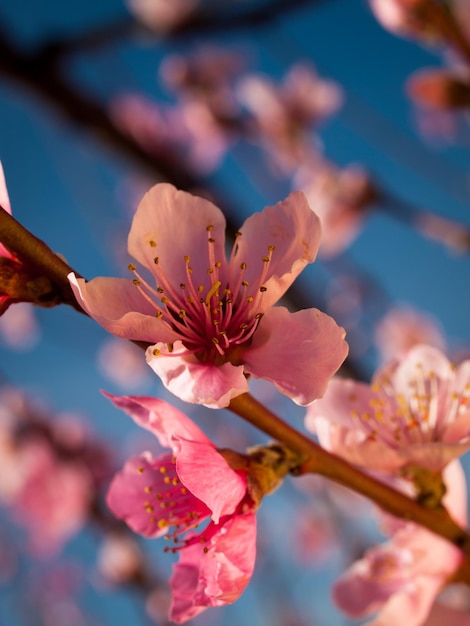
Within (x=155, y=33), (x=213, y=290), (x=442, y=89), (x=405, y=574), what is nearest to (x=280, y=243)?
(x=213, y=290)

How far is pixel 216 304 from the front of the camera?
1.58 feet

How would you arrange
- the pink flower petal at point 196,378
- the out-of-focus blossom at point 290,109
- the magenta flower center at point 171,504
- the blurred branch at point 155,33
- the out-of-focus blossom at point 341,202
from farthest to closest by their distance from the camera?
the out-of-focus blossom at point 290,109 < the out-of-focus blossom at point 341,202 < the blurred branch at point 155,33 < the magenta flower center at point 171,504 < the pink flower petal at point 196,378

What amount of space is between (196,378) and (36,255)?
0.13 meters

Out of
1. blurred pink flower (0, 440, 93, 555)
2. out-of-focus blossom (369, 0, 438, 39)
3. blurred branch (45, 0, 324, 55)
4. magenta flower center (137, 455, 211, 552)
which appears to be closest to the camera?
magenta flower center (137, 455, 211, 552)

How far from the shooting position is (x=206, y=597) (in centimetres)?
41

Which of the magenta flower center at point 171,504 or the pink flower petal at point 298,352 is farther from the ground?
the pink flower petal at point 298,352

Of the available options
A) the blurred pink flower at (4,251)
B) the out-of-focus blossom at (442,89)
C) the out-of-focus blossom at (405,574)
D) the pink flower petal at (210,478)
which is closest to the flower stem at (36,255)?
the blurred pink flower at (4,251)

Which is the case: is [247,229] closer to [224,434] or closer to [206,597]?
[206,597]

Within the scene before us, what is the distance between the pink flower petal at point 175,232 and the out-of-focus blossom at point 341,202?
3.02 feet

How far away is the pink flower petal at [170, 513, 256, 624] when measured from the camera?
41cm

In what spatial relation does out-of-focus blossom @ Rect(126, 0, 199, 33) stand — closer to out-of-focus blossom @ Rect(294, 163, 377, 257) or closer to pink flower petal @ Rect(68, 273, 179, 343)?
out-of-focus blossom @ Rect(294, 163, 377, 257)

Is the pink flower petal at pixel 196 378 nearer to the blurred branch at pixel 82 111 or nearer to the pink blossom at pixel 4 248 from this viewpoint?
the pink blossom at pixel 4 248

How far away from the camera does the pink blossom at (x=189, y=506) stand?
407mm

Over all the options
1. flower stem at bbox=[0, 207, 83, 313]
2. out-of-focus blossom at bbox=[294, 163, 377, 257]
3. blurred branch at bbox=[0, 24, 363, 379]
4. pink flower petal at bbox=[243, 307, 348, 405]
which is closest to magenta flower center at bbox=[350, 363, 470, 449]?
pink flower petal at bbox=[243, 307, 348, 405]
